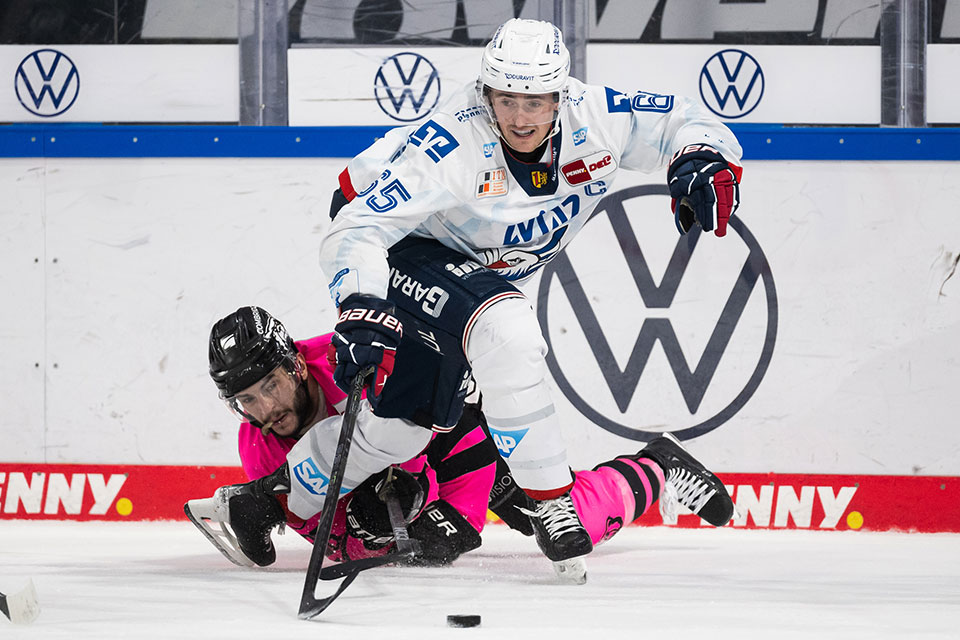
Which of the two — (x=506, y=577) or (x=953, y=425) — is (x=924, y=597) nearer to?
(x=506, y=577)

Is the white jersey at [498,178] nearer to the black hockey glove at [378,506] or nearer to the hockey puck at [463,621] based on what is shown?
the black hockey glove at [378,506]

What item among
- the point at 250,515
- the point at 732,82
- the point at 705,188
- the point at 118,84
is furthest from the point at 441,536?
the point at 118,84

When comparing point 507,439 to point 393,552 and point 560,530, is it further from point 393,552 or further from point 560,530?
point 393,552

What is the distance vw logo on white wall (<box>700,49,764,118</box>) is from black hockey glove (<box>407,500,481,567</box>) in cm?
164

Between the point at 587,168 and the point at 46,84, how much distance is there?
208cm

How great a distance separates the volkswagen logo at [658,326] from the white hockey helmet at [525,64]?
115cm

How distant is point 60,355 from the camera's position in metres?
3.53

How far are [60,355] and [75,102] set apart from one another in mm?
832

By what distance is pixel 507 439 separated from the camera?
226 centimetres

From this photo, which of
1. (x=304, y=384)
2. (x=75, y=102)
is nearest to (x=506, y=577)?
(x=304, y=384)

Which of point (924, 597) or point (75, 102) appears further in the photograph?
point (75, 102)

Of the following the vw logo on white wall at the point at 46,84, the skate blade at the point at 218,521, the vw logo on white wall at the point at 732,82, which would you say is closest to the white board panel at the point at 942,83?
the vw logo on white wall at the point at 732,82

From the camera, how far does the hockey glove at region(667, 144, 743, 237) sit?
7.50 feet

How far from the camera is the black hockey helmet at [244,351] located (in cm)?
260
